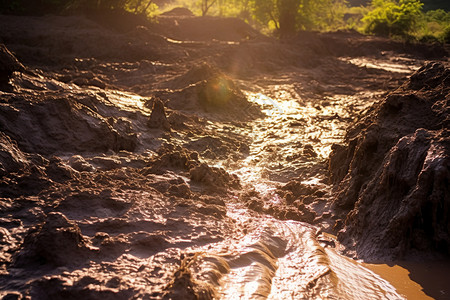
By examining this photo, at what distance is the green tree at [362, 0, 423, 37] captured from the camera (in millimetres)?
19172

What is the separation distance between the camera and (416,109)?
15.1ft

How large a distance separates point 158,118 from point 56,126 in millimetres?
1884

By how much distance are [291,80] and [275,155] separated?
6.13 metres

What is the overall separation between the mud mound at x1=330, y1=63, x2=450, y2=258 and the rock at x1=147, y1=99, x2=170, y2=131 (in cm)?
299

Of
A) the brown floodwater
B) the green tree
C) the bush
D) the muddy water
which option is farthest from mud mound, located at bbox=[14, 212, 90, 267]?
the green tree

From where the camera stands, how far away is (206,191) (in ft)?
15.6

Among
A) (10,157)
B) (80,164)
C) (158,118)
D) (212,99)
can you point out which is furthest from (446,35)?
(10,157)

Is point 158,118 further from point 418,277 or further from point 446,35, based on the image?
point 446,35

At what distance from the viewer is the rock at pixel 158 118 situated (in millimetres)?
6777

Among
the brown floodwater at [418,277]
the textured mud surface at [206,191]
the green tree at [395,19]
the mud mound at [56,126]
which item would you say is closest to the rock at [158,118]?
the textured mud surface at [206,191]

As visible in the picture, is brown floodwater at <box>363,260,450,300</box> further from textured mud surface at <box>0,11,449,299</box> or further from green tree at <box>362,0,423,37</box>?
green tree at <box>362,0,423,37</box>

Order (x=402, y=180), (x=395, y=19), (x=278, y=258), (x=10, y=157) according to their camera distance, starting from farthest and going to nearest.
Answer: (x=395, y=19) < (x=10, y=157) < (x=402, y=180) < (x=278, y=258)

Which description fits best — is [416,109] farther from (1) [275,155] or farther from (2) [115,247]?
(2) [115,247]

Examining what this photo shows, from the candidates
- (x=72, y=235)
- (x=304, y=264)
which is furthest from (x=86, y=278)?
(x=304, y=264)
